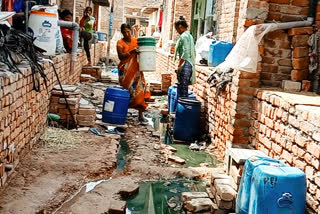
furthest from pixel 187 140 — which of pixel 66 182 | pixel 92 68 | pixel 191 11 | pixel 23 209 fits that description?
pixel 191 11

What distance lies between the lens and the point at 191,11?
1320 cm

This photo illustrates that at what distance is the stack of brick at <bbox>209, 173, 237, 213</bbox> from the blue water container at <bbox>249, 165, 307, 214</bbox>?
653mm

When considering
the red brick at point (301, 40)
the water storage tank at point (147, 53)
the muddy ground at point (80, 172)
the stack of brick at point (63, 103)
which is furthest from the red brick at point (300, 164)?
the water storage tank at point (147, 53)

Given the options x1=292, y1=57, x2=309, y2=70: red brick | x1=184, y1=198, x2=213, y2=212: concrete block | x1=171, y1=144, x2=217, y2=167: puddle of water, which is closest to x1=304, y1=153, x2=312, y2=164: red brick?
x1=184, y1=198, x2=213, y2=212: concrete block

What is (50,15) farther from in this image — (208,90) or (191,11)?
(191,11)

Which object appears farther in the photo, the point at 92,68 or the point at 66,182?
the point at 92,68

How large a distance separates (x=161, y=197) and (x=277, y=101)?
1719mm

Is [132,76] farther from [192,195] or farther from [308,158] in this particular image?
[308,158]

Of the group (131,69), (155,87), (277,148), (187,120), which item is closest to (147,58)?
(131,69)

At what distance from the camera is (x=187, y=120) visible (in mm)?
6660

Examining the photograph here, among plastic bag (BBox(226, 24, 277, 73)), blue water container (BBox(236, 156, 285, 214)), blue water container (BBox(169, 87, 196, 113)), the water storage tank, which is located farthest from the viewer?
blue water container (BBox(169, 87, 196, 113))

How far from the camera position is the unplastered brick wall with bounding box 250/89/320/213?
3.33 meters

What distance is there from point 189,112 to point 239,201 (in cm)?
324

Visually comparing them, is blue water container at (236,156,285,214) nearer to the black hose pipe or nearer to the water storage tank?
the black hose pipe
